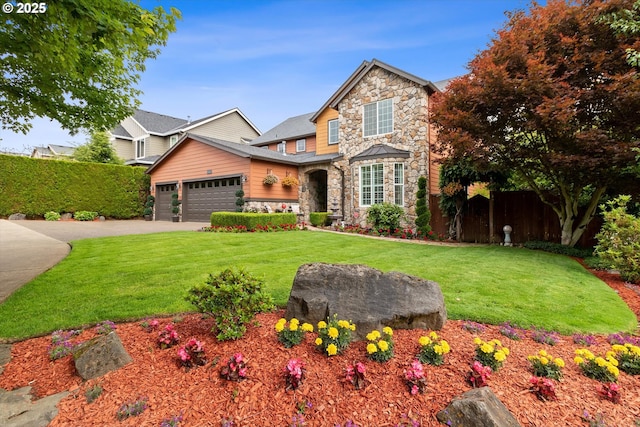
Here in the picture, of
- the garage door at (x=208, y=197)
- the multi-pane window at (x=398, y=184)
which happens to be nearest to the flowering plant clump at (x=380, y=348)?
the multi-pane window at (x=398, y=184)

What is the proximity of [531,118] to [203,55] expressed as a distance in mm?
9986

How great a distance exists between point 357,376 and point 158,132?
28.3 metres

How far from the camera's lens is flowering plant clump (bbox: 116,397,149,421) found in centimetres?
196

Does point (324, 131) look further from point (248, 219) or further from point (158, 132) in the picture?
point (158, 132)

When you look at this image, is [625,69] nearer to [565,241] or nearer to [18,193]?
[565,241]

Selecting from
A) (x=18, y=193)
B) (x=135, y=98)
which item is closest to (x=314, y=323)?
(x=135, y=98)

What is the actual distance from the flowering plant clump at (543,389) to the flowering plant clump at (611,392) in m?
0.30

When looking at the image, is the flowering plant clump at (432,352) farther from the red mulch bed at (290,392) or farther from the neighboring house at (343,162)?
the neighboring house at (343,162)

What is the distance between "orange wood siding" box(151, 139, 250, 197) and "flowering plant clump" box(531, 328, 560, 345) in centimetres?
1298

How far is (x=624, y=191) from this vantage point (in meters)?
7.79

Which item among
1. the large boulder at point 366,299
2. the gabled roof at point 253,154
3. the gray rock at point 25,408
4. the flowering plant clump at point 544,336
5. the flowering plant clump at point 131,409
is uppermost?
the gabled roof at point 253,154

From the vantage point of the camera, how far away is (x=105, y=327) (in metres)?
3.07

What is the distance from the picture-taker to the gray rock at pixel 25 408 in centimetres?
192

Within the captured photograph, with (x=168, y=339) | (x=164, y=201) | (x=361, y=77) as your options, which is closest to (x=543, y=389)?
(x=168, y=339)
